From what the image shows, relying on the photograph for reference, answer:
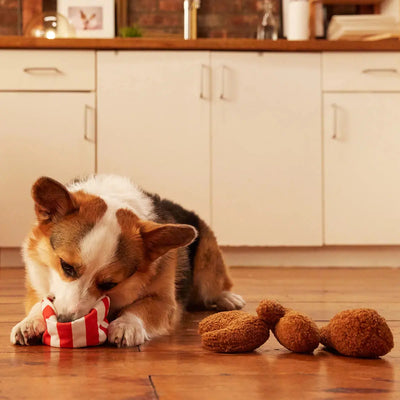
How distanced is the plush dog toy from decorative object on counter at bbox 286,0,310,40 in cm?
262

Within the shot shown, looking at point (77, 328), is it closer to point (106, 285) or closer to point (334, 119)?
point (106, 285)

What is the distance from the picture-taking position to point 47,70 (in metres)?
3.53

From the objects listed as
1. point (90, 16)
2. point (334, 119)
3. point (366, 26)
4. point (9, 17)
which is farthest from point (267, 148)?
point (9, 17)

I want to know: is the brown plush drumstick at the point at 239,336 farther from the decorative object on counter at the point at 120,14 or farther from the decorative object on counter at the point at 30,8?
the decorative object on counter at the point at 30,8

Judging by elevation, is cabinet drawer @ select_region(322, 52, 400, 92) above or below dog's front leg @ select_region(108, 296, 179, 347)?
above

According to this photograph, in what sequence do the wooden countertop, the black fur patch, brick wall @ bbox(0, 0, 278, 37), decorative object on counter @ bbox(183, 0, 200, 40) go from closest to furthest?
the black fur patch
the wooden countertop
decorative object on counter @ bbox(183, 0, 200, 40)
brick wall @ bbox(0, 0, 278, 37)

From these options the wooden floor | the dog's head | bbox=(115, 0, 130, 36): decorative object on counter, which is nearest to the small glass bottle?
bbox=(115, 0, 130, 36): decorative object on counter

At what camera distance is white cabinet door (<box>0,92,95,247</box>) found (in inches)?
139

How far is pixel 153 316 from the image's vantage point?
5.71 ft

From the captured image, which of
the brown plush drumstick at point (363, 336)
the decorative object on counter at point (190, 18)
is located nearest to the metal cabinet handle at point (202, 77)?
the decorative object on counter at point (190, 18)

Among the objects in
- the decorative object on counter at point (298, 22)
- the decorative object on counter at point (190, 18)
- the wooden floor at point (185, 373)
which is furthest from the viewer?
the decorative object on counter at point (190, 18)

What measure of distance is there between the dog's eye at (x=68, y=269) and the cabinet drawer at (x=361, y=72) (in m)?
2.46

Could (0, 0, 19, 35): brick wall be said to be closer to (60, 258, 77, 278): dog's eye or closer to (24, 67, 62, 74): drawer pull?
(24, 67, 62, 74): drawer pull

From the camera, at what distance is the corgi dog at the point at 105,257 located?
59.2 inches
